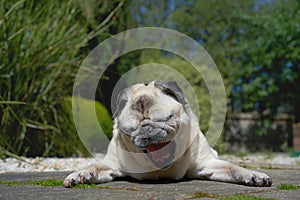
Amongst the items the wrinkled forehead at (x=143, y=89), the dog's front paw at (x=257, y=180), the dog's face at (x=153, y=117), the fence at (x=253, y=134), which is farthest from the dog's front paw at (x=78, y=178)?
the fence at (x=253, y=134)

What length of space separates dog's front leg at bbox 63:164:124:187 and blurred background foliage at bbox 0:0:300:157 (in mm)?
1201

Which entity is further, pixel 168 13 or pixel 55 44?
pixel 168 13

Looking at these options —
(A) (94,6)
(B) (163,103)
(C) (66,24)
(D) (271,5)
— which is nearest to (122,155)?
(B) (163,103)

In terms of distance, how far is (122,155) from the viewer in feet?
8.33

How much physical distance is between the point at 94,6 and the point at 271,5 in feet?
19.1

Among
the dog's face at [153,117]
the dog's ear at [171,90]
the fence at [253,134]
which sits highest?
the dog's ear at [171,90]

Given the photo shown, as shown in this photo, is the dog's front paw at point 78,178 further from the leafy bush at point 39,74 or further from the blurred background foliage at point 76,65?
the leafy bush at point 39,74

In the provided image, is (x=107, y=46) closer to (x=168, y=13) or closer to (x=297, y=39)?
(x=297, y=39)

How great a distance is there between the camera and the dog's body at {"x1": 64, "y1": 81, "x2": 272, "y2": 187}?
2234mm

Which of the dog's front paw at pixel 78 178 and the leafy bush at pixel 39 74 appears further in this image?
the leafy bush at pixel 39 74

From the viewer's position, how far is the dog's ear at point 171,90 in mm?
2430

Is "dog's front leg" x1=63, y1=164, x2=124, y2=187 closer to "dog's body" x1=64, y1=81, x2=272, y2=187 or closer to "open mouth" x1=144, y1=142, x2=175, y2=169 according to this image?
"dog's body" x1=64, y1=81, x2=272, y2=187

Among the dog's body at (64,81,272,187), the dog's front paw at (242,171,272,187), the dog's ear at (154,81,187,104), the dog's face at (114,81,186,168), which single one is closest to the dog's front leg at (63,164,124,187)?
the dog's body at (64,81,272,187)

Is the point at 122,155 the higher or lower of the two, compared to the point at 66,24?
lower
